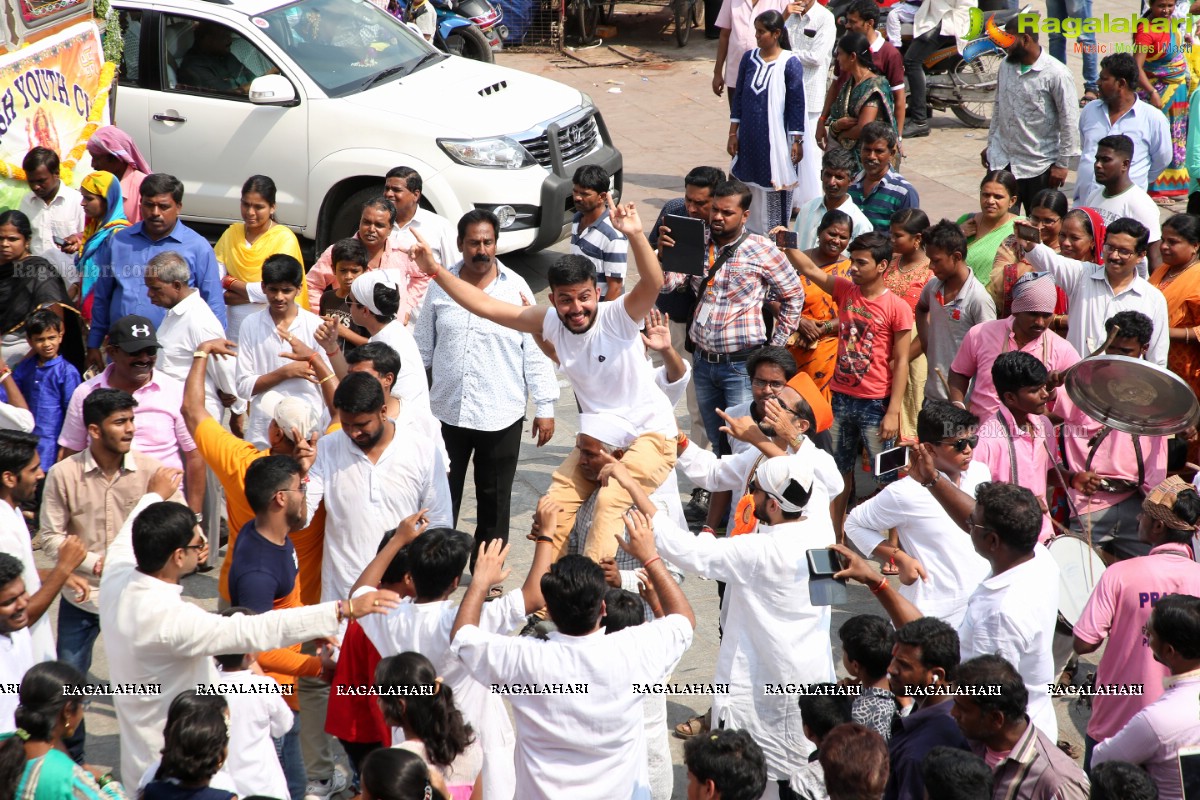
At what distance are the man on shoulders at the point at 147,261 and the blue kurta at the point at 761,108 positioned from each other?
4.45 metres

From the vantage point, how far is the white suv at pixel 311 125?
9.43 meters

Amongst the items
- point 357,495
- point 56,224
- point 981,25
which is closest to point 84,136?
point 56,224

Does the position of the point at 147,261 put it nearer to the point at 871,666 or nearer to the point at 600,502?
the point at 600,502

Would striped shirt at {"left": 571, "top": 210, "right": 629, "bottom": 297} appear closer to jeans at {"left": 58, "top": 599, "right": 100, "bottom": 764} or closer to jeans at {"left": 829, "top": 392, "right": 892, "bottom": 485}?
jeans at {"left": 829, "top": 392, "right": 892, "bottom": 485}

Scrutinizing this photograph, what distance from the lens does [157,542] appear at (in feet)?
13.4

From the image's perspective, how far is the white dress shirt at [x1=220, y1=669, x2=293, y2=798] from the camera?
4.10 m

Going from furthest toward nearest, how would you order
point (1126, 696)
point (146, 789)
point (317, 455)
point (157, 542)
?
point (317, 455) → point (1126, 696) → point (157, 542) → point (146, 789)

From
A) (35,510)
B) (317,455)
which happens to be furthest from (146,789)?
(35,510)

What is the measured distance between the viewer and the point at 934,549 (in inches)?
193

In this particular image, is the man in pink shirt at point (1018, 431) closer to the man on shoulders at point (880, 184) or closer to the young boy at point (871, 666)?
the young boy at point (871, 666)

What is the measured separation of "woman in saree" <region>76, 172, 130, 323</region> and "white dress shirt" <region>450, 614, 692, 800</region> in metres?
4.48

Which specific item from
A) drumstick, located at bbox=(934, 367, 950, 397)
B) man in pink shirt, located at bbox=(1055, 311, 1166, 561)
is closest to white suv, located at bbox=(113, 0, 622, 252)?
drumstick, located at bbox=(934, 367, 950, 397)

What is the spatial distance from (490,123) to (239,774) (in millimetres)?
6537

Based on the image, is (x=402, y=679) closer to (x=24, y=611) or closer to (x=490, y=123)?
(x=24, y=611)
